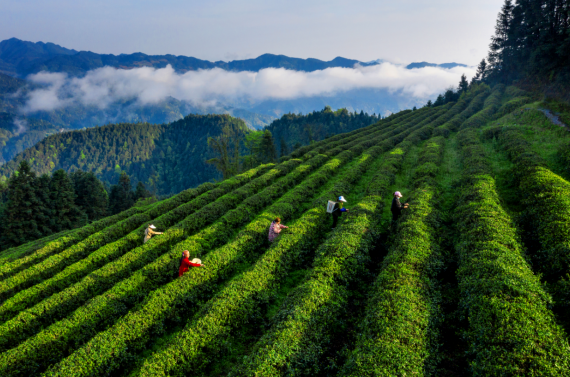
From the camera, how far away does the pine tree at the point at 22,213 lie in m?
47.9

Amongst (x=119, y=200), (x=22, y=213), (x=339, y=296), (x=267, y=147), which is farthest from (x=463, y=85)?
(x=22, y=213)

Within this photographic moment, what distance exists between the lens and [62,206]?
57094 millimetres

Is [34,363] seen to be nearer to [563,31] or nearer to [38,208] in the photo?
[38,208]

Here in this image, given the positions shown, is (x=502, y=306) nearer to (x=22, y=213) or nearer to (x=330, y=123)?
(x=22, y=213)

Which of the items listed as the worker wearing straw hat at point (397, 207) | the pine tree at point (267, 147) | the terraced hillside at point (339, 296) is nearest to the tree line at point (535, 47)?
the terraced hillside at point (339, 296)

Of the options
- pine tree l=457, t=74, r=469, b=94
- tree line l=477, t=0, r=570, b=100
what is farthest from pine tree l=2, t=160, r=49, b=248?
pine tree l=457, t=74, r=469, b=94

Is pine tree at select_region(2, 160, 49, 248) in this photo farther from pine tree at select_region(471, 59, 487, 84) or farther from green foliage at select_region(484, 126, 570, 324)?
pine tree at select_region(471, 59, 487, 84)

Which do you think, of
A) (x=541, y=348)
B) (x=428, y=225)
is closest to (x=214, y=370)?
(x=541, y=348)

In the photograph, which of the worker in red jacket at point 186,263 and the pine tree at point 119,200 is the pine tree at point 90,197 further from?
the worker in red jacket at point 186,263

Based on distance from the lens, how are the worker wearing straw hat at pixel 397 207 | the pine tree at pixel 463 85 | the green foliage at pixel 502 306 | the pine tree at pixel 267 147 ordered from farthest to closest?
the pine tree at pixel 267 147
the pine tree at pixel 463 85
the worker wearing straw hat at pixel 397 207
the green foliage at pixel 502 306

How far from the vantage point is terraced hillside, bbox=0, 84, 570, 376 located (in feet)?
25.9

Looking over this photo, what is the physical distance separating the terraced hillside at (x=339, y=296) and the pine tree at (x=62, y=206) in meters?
42.7

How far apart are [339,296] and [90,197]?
77.6 m

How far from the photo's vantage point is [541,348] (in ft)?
22.1
